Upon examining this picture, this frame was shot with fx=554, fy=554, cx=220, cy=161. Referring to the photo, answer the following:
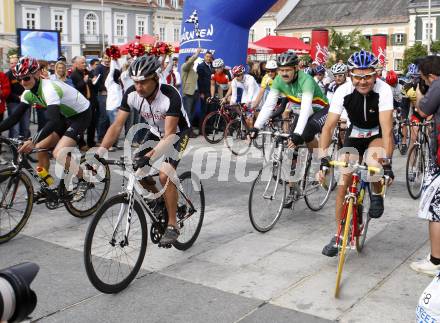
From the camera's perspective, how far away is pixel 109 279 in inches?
184

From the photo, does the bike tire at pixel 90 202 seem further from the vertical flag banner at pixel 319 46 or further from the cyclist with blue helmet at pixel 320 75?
the vertical flag banner at pixel 319 46

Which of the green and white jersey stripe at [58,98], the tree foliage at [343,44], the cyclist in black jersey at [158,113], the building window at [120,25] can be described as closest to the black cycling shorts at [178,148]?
the cyclist in black jersey at [158,113]

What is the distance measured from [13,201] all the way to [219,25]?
10.9m

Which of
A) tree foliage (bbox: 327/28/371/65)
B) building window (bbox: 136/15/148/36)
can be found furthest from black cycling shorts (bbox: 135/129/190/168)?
building window (bbox: 136/15/148/36)

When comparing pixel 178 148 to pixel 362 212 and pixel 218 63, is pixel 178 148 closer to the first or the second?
pixel 362 212

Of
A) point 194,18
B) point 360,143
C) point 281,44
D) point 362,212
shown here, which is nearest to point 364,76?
point 360,143

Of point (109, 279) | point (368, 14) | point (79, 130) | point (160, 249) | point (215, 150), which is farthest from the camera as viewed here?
point (368, 14)

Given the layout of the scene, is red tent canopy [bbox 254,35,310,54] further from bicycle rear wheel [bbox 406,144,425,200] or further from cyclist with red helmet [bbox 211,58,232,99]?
bicycle rear wheel [bbox 406,144,425,200]

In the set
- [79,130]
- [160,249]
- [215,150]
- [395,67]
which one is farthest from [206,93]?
[395,67]

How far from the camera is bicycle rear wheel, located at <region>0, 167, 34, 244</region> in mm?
5895

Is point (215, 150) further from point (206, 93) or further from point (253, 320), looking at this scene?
point (253, 320)

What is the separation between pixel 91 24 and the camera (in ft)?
234

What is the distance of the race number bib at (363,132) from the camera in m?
5.58

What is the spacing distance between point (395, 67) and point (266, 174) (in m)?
68.2
